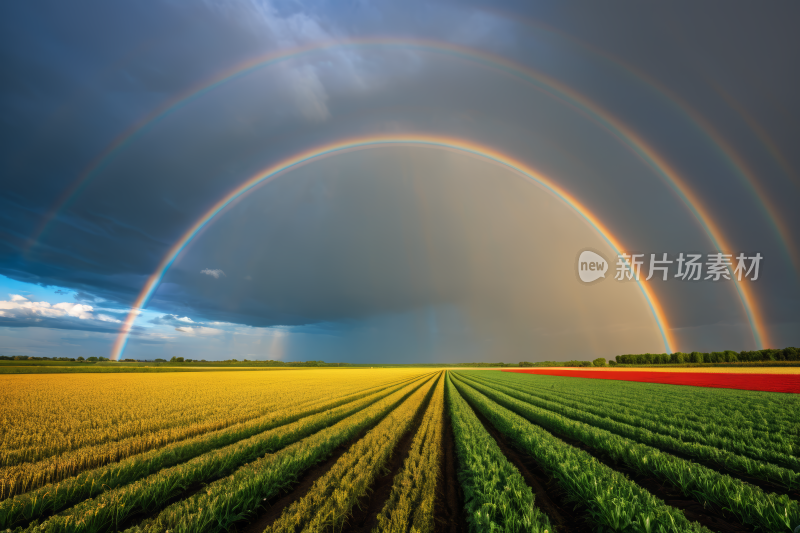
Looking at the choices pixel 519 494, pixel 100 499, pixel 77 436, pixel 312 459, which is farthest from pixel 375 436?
pixel 77 436

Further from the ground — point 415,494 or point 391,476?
point 415,494

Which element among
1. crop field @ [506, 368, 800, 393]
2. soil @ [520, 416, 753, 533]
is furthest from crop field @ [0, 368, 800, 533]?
crop field @ [506, 368, 800, 393]

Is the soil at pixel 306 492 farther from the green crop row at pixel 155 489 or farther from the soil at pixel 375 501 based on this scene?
the green crop row at pixel 155 489

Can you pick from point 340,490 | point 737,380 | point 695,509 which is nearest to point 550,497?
point 695,509

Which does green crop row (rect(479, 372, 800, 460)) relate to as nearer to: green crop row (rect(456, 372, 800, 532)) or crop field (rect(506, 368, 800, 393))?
green crop row (rect(456, 372, 800, 532))

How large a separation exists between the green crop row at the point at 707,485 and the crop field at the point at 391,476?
4 centimetres

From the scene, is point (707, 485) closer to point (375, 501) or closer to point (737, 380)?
point (375, 501)

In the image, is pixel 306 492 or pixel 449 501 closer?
pixel 449 501

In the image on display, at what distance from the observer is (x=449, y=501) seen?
24.9ft

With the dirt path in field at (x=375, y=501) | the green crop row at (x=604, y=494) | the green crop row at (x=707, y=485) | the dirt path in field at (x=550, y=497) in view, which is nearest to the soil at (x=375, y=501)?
the dirt path in field at (x=375, y=501)

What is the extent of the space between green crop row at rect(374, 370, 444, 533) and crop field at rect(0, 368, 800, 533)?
1.7 inches

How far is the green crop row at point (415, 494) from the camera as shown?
6.01 metres

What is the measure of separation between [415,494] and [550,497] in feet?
11.7

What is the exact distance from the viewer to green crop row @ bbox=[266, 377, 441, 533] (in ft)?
19.7
